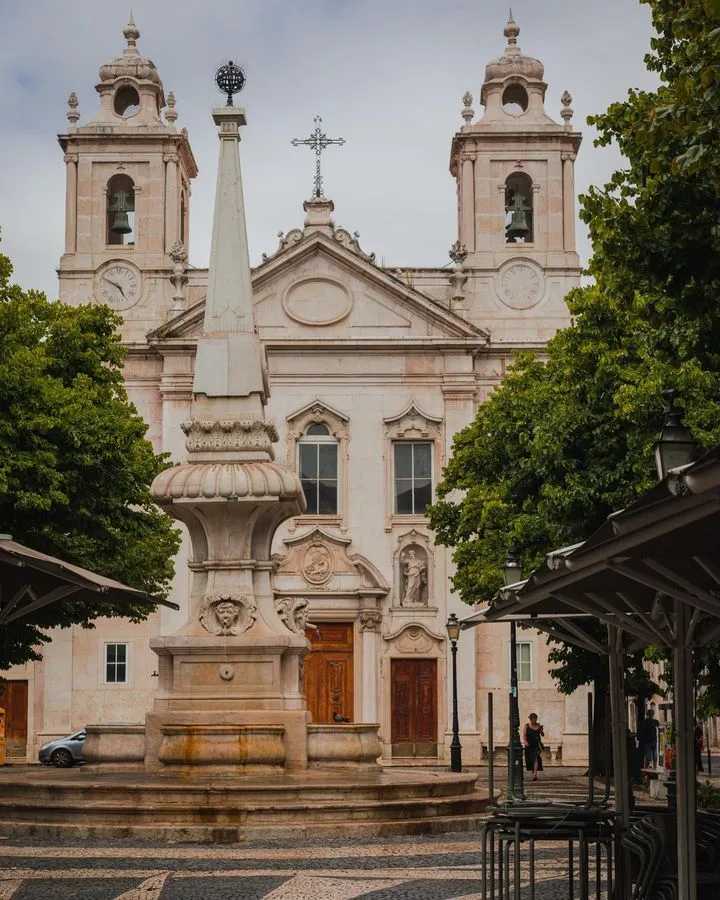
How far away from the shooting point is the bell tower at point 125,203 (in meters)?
52.9

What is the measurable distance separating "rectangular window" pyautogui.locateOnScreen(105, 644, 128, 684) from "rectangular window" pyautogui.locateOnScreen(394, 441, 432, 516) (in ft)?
29.4

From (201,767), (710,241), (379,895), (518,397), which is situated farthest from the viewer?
(518,397)

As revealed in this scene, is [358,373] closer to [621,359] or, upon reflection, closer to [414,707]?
[414,707]

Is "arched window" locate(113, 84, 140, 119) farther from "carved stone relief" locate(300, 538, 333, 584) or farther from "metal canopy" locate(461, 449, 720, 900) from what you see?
"metal canopy" locate(461, 449, 720, 900)

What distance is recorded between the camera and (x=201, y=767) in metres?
22.6

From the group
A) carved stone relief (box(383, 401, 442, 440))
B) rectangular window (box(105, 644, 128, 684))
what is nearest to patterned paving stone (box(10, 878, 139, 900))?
rectangular window (box(105, 644, 128, 684))

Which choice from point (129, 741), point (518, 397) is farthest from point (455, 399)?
point (129, 741)

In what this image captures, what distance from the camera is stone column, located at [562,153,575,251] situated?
53.3 m

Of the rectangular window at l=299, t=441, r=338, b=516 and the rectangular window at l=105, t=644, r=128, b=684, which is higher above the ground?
the rectangular window at l=299, t=441, r=338, b=516

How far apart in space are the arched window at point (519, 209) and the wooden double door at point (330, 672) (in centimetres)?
1323

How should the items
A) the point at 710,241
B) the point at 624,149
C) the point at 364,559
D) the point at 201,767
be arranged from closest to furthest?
the point at 710,241, the point at 624,149, the point at 201,767, the point at 364,559

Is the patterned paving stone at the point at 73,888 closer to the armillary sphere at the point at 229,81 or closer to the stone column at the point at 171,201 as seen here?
the armillary sphere at the point at 229,81

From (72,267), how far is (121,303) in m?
1.82

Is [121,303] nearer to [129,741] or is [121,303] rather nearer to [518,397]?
[518,397]
